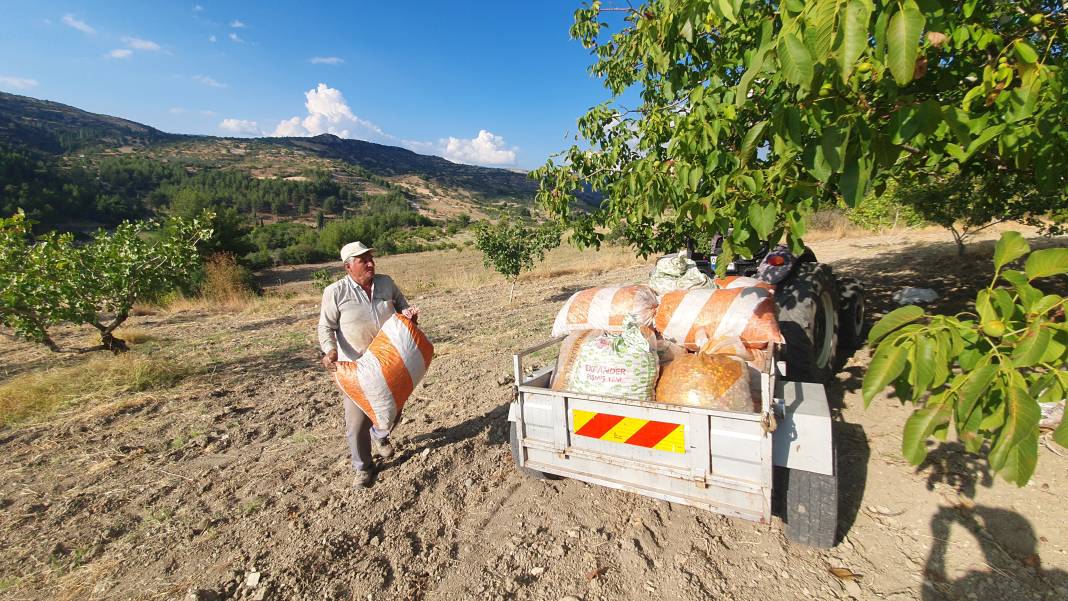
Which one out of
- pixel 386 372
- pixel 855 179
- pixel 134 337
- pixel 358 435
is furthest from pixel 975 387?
pixel 134 337

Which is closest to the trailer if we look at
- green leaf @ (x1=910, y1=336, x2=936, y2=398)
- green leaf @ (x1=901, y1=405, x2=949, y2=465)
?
green leaf @ (x1=901, y1=405, x2=949, y2=465)

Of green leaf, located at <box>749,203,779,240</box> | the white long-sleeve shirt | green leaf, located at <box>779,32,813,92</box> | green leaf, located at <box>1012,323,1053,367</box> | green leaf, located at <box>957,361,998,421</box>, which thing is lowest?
the white long-sleeve shirt

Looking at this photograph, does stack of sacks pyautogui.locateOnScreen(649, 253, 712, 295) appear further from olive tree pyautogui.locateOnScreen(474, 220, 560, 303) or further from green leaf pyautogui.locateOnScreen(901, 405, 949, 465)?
olive tree pyautogui.locateOnScreen(474, 220, 560, 303)

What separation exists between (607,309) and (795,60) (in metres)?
2.32

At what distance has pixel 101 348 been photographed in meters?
6.75

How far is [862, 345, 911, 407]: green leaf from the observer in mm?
1188

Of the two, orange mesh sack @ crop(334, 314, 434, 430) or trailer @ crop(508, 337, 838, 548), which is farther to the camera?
orange mesh sack @ crop(334, 314, 434, 430)

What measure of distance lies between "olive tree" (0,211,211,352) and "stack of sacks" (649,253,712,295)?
7146 millimetres

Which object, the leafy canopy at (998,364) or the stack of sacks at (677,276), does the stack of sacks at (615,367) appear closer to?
the stack of sacks at (677,276)

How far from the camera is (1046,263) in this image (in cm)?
108

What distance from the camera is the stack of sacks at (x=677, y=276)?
344 cm

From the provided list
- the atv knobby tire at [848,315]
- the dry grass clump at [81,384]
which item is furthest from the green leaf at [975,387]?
the dry grass clump at [81,384]

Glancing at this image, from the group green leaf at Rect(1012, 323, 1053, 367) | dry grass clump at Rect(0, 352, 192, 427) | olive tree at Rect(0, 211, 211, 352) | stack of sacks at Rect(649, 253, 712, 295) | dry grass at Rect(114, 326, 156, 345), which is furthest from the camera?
dry grass at Rect(114, 326, 156, 345)

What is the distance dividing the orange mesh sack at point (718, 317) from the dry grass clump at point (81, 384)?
19.1 feet
